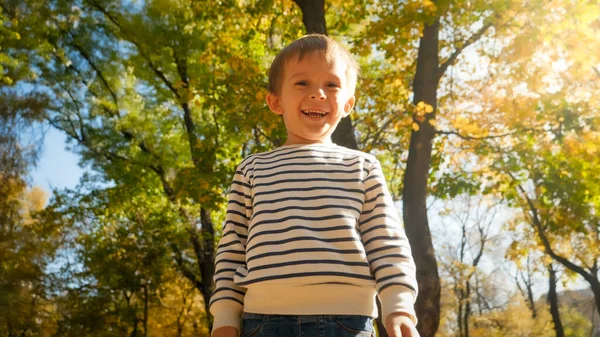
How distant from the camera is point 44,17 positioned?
16750 mm

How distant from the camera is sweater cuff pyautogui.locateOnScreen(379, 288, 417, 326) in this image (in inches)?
74.3

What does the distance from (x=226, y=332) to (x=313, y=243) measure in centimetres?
46

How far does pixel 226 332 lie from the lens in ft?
6.75

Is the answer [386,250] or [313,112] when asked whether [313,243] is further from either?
[313,112]

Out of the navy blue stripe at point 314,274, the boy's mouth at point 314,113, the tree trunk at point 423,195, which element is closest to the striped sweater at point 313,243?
the navy blue stripe at point 314,274

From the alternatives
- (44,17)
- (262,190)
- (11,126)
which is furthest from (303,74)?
(11,126)

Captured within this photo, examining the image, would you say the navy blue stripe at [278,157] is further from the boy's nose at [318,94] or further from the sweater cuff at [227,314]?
the sweater cuff at [227,314]

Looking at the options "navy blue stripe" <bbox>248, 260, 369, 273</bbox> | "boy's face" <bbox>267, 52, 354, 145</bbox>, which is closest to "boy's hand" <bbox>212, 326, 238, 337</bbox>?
"navy blue stripe" <bbox>248, 260, 369, 273</bbox>

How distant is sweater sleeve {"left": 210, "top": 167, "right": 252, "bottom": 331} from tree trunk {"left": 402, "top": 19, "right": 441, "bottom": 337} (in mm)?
5079

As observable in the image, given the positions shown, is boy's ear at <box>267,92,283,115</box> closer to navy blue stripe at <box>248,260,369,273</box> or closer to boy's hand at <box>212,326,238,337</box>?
navy blue stripe at <box>248,260,369,273</box>

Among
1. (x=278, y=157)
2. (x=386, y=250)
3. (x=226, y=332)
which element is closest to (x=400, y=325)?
(x=386, y=250)

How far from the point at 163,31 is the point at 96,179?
5.54 metres

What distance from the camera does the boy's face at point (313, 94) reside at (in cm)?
226

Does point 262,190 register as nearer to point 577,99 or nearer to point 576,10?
point 576,10
